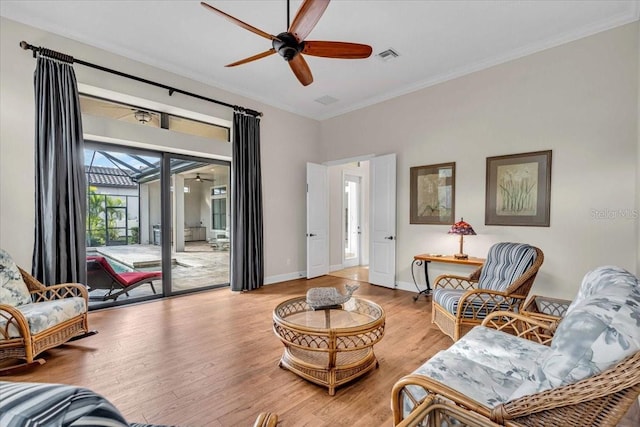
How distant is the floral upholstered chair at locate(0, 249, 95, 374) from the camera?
2.32 meters

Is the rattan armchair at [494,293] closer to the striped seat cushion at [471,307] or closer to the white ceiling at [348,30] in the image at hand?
the striped seat cushion at [471,307]

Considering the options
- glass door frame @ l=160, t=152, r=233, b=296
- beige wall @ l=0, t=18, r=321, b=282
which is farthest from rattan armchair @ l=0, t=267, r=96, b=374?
glass door frame @ l=160, t=152, r=233, b=296

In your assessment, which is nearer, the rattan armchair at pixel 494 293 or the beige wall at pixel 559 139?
the rattan armchair at pixel 494 293

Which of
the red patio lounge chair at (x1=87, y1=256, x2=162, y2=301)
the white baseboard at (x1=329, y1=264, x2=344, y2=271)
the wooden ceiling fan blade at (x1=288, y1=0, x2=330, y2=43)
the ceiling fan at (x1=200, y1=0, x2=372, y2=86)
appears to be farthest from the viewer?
Answer: the white baseboard at (x1=329, y1=264, x2=344, y2=271)

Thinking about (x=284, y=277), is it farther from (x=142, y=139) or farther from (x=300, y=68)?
(x=300, y=68)

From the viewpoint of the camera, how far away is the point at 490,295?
8.96 ft

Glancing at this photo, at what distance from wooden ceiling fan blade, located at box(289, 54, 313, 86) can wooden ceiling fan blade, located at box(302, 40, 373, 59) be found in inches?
5.3

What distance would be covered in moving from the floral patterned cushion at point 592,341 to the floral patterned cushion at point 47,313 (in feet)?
11.1

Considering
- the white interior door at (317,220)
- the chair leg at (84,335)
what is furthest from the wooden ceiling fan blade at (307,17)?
the chair leg at (84,335)

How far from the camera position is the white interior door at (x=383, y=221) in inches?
197

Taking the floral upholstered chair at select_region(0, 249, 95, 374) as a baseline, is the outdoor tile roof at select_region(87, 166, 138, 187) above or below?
above

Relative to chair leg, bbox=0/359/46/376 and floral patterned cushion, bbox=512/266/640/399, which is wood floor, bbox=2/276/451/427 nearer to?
chair leg, bbox=0/359/46/376

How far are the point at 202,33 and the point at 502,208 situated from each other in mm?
4428

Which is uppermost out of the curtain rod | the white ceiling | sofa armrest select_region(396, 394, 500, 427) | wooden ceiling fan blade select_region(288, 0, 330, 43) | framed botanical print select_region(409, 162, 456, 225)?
the white ceiling
